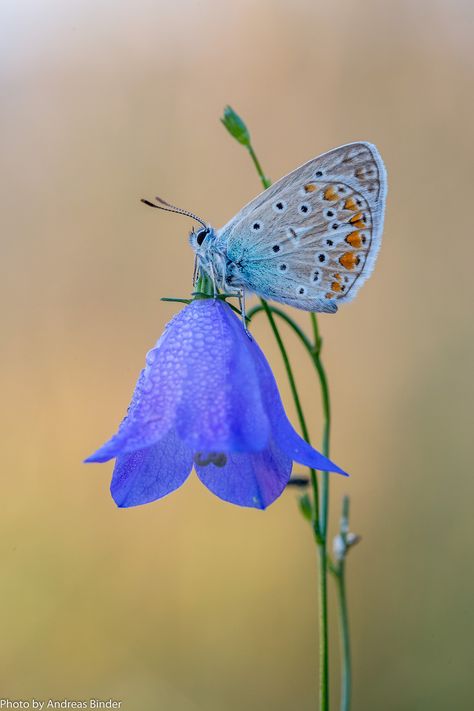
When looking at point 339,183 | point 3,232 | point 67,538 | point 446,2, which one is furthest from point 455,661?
point 446,2

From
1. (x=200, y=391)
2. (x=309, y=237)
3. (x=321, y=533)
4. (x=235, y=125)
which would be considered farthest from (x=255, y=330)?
(x=200, y=391)

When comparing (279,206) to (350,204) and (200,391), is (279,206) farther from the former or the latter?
(200,391)

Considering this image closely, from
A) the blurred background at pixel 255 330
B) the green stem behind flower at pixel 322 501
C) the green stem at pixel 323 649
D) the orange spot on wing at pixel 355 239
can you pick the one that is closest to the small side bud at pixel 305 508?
the green stem behind flower at pixel 322 501

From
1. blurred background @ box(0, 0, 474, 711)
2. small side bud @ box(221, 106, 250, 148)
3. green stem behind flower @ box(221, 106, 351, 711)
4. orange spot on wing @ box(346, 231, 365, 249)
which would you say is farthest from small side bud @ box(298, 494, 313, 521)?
blurred background @ box(0, 0, 474, 711)

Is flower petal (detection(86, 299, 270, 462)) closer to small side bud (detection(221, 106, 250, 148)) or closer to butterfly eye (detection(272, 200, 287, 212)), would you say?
butterfly eye (detection(272, 200, 287, 212))

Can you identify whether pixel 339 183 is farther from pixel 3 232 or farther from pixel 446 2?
pixel 446 2

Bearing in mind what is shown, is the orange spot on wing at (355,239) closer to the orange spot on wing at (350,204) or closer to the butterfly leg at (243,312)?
the orange spot on wing at (350,204)
